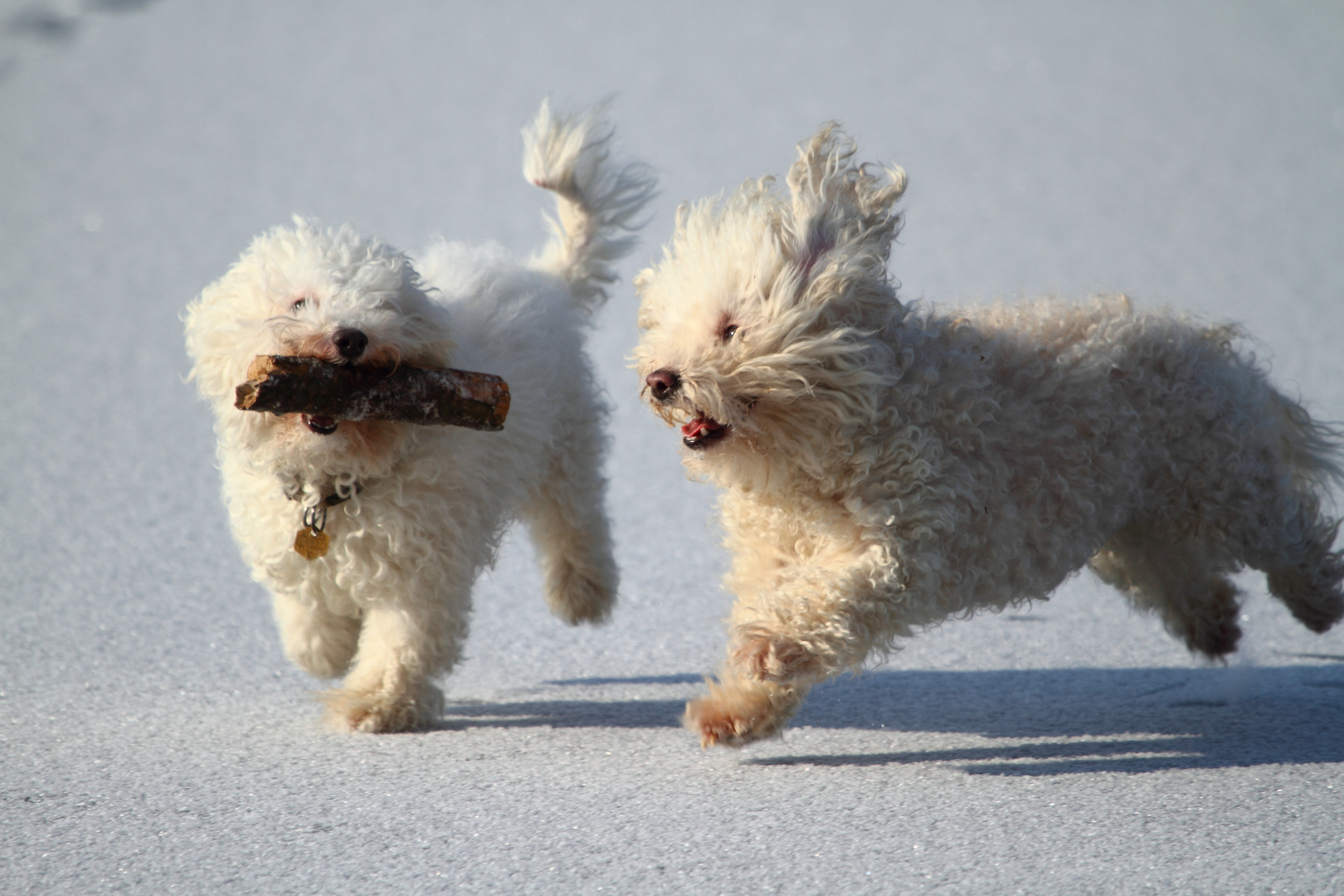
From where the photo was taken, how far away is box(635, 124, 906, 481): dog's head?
8.71 ft

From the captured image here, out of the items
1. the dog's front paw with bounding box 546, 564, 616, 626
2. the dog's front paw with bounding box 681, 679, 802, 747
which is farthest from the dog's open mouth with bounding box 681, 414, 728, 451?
the dog's front paw with bounding box 546, 564, 616, 626

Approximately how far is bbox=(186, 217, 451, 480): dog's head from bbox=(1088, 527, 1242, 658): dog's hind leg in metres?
2.01

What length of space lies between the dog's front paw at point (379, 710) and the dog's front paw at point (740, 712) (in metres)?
0.86

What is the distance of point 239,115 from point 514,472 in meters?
8.21

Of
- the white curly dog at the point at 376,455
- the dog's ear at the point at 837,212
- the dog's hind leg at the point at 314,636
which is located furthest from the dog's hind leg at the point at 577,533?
the dog's ear at the point at 837,212

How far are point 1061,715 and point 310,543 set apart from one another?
2.04 metres

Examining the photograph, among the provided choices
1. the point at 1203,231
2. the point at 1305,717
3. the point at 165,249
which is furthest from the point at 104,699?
the point at 1203,231

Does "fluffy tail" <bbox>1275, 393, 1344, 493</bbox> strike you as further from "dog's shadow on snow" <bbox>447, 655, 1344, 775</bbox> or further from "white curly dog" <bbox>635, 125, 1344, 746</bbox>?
"dog's shadow on snow" <bbox>447, 655, 1344, 775</bbox>

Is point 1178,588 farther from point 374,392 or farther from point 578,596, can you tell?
point 374,392

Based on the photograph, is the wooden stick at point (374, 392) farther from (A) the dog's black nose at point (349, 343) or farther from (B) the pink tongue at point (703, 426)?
(B) the pink tongue at point (703, 426)

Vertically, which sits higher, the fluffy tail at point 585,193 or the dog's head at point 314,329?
the fluffy tail at point 585,193

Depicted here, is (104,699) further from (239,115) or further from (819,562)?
(239,115)

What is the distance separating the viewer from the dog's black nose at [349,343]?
2.92 m

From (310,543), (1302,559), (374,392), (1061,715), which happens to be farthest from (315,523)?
(1302,559)
